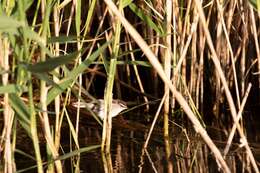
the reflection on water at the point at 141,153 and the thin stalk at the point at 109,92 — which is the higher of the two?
the thin stalk at the point at 109,92

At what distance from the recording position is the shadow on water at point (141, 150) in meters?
2.96

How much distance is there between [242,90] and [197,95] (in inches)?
10.8

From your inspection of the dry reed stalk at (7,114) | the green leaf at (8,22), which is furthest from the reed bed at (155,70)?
the green leaf at (8,22)

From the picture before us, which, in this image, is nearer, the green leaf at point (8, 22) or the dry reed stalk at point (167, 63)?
the green leaf at point (8, 22)

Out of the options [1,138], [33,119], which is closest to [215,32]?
[1,138]

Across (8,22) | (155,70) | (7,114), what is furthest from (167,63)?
(8,22)

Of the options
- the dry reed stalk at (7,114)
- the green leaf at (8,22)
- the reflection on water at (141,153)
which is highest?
the green leaf at (8,22)

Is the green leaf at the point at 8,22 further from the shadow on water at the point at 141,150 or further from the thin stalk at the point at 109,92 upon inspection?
the shadow on water at the point at 141,150

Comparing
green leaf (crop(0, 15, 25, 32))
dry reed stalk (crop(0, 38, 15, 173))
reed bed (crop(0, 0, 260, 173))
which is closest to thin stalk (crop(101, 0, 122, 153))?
reed bed (crop(0, 0, 260, 173))

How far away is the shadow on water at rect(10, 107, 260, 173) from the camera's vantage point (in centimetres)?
296

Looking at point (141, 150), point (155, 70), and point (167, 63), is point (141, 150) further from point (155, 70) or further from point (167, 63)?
point (155, 70)

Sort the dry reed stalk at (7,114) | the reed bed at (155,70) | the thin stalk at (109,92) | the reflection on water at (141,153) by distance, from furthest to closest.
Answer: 1. the reflection on water at (141,153)
2. the thin stalk at (109,92)
3. the reed bed at (155,70)
4. the dry reed stalk at (7,114)

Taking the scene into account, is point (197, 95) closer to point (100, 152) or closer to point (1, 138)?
point (100, 152)

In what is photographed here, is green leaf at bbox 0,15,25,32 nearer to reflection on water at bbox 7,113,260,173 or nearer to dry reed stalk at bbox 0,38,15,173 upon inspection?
dry reed stalk at bbox 0,38,15,173
